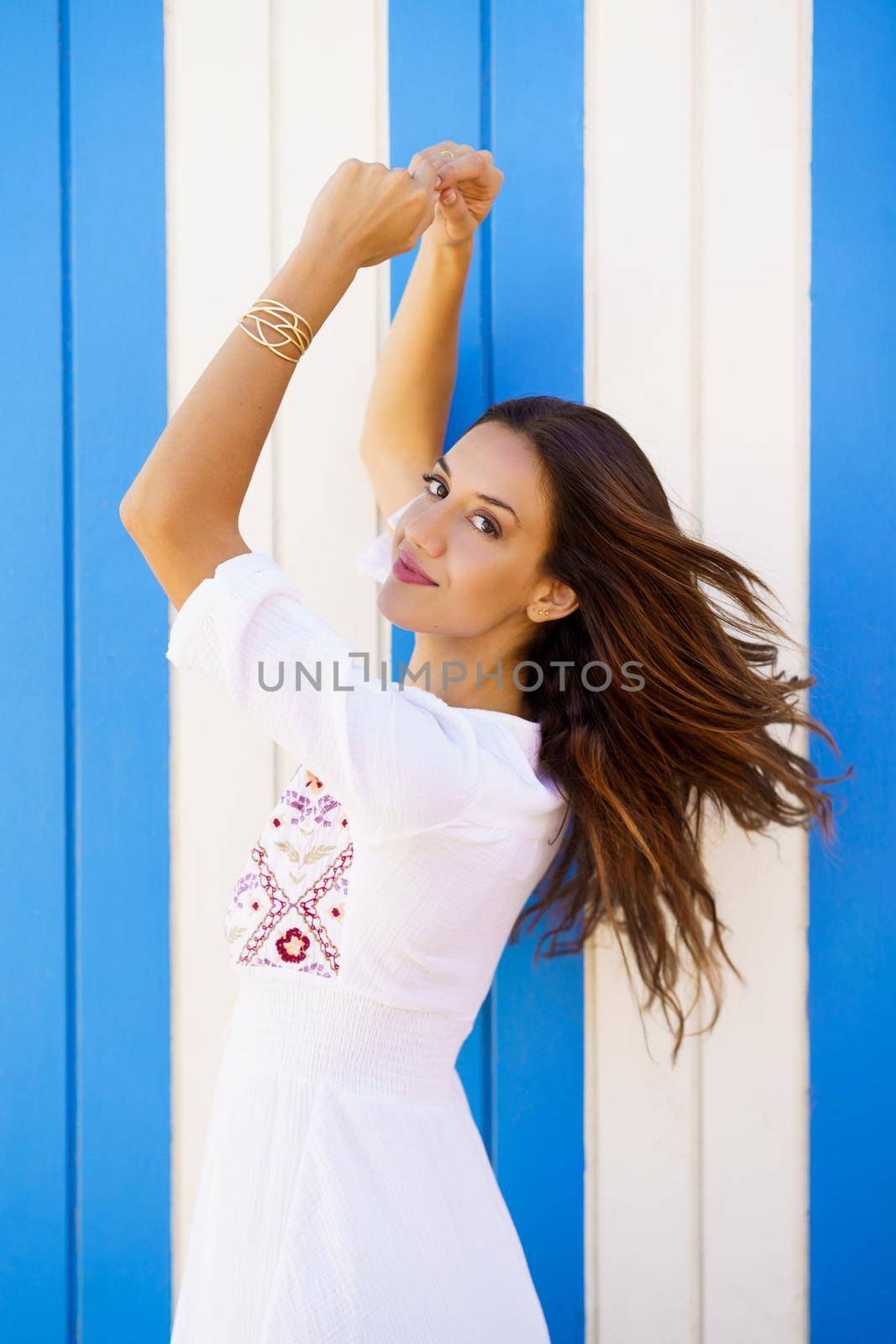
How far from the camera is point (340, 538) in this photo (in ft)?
5.43

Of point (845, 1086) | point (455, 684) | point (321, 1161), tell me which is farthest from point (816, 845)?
point (321, 1161)

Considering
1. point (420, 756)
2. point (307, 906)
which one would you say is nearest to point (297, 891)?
point (307, 906)

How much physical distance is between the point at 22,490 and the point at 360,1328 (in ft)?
4.41

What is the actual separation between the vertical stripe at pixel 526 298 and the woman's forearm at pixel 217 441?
621 millimetres

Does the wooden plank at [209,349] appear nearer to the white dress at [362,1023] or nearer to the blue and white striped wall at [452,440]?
the blue and white striped wall at [452,440]

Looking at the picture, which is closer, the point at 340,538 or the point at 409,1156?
the point at 409,1156

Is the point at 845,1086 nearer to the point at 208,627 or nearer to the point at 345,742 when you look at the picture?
the point at 345,742

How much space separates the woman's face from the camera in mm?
1311

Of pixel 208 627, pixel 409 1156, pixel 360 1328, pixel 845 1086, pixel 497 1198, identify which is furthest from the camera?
pixel 845 1086

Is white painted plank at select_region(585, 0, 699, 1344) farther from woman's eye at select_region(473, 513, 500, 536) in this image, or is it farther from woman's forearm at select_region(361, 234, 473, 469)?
woman's eye at select_region(473, 513, 500, 536)

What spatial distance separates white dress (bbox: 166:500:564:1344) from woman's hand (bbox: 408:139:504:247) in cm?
72

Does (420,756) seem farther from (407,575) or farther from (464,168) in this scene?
(464,168)

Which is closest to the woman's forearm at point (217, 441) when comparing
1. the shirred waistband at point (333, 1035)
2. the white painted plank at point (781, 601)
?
the shirred waistband at point (333, 1035)

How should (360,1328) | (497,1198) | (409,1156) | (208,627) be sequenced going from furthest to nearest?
1. (497,1198)
2. (409,1156)
3. (360,1328)
4. (208,627)
